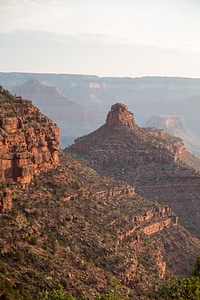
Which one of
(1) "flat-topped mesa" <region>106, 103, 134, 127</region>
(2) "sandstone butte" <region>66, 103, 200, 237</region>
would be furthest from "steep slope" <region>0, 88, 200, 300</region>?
(1) "flat-topped mesa" <region>106, 103, 134, 127</region>

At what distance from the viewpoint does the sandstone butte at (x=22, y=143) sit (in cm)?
3417

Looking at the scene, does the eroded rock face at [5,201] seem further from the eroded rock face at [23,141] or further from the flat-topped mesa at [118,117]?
the flat-topped mesa at [118,117]

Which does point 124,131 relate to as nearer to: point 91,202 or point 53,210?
point 91,202

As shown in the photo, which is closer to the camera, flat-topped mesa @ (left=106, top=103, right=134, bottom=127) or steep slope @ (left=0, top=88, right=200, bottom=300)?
steep slope @ (left=0, top=88, right=200, bottom=300)

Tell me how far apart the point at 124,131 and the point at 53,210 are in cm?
3971

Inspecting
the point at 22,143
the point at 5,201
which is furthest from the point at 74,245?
the point at 22,143

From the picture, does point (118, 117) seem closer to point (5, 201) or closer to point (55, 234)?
point (55, 234)

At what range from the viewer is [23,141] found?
121 feet

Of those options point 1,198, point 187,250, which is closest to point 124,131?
point 187,250

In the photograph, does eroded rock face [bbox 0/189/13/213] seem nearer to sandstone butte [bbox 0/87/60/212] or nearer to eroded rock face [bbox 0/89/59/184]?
Answer: sandstone butte [bbox 0/87/60/212]

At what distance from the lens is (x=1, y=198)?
31.0m

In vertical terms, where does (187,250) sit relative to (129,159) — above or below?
below

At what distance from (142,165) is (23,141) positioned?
35.3 metres

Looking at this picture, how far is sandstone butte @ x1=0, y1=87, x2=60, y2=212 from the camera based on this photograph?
34.2 m
